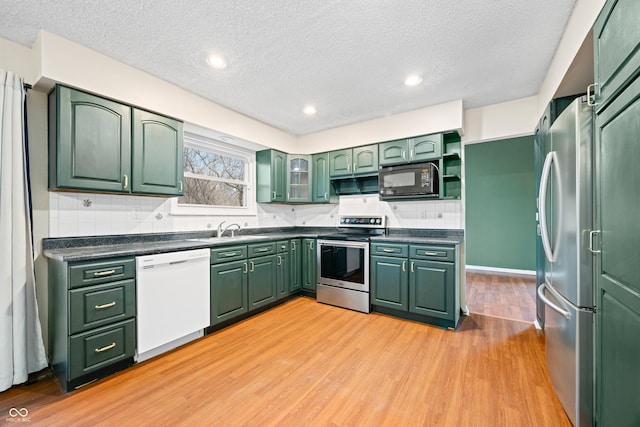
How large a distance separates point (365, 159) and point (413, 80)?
4.24ft

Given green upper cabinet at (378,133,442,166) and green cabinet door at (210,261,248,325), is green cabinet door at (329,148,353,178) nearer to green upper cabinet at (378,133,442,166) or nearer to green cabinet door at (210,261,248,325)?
green upper cabinet at (378,133,442,166)

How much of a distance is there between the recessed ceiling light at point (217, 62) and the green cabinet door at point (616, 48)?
2.40 meters

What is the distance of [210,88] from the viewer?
2.79 metres

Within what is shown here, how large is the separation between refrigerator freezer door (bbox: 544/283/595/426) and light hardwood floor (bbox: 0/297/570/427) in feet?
0.53

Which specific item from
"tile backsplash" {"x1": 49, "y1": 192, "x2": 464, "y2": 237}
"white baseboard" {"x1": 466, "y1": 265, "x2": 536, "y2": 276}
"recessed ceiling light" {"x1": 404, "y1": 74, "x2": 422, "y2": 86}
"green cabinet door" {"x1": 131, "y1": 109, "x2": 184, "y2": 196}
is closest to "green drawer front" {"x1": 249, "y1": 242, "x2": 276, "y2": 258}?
"tile backsplash" {"x1": 49, "y1": 192, "x2": 464, "y2": 237}

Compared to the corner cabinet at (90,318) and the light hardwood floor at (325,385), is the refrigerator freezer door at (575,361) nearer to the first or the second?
the light hardwood floor at (325,385)

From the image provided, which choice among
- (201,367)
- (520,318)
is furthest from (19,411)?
(520,318)

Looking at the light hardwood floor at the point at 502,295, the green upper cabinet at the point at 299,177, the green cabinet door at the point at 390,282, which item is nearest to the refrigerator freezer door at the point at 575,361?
the green cabinet door at the point at 390,282

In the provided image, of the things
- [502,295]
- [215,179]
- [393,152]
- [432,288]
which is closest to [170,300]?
[215,179]

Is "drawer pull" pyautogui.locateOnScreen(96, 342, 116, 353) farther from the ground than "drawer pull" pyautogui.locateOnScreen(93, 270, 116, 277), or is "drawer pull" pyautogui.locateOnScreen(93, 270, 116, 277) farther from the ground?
"drawer pull" pyautogui.locateOnScreen(93, 270, 116, 277)

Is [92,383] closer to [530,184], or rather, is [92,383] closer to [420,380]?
[420,380]

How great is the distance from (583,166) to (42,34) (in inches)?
140

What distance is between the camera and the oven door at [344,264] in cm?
331

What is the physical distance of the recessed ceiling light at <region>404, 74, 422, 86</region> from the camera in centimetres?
255
